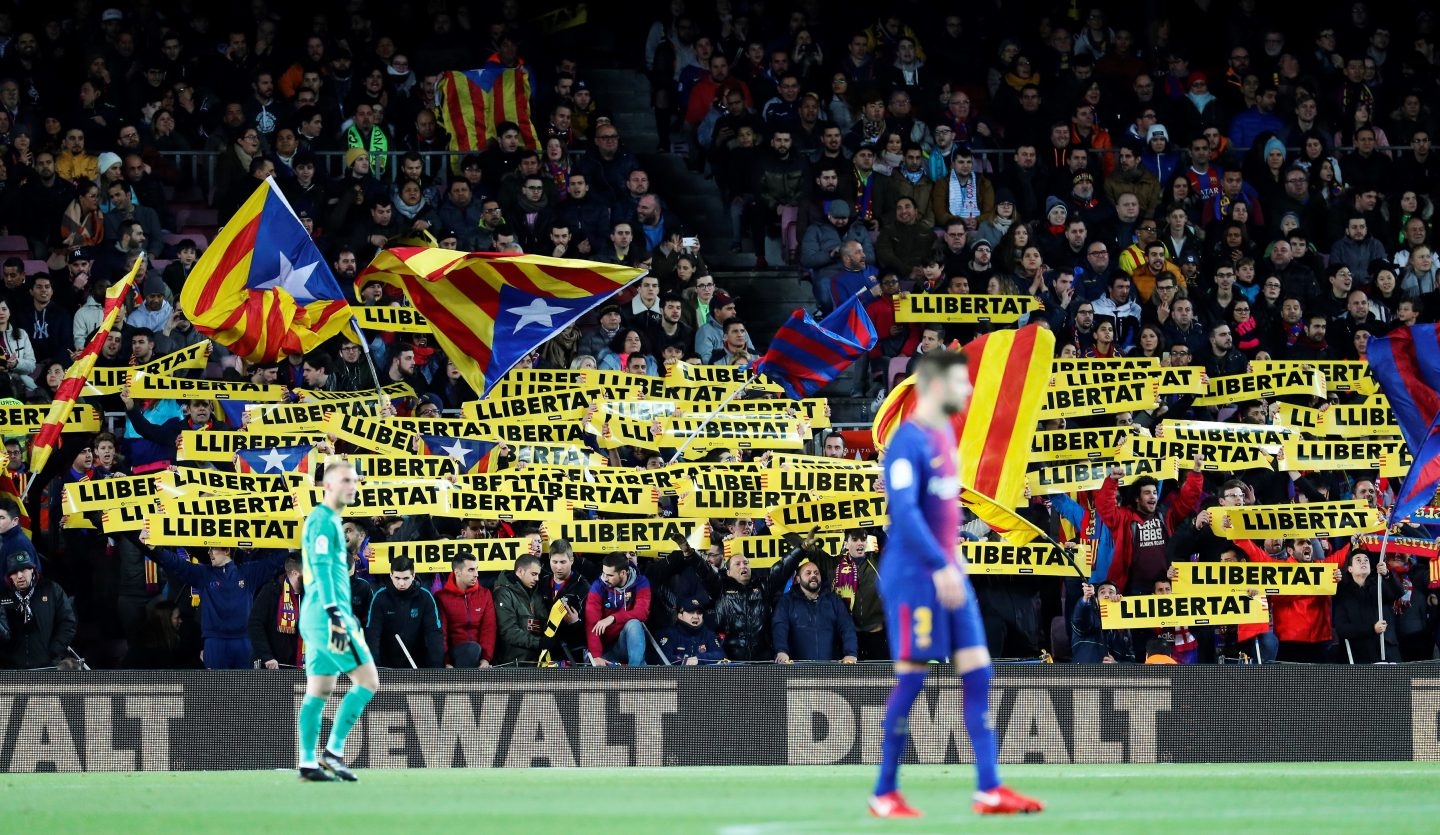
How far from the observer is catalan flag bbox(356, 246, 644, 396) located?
757 inches

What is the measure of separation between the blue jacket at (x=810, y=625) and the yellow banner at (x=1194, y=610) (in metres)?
1.92

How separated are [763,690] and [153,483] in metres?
5.08

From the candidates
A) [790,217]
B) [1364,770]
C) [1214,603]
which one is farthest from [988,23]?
[1364,770]

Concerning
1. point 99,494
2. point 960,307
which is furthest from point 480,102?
point 99,494

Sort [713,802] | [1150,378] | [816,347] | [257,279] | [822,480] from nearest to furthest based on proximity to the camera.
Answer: [713,802] < [822,480] < [257,279] < [816,347] < [1150,378]

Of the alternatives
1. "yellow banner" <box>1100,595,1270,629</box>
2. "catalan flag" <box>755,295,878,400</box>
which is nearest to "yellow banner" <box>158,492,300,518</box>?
"catalan flag" <box>755,295,878,400</box>

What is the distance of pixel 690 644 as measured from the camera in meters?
17.0

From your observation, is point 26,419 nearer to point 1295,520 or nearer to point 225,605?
point 225,605

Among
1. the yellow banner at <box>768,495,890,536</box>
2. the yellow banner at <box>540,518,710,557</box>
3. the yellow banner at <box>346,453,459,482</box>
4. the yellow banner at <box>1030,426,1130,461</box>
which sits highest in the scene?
the yellow banner at <box>1030,426,1130,461</box>

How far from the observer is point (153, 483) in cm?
1762

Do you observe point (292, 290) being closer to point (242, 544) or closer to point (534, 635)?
point (242, 544)

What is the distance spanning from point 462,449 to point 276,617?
8.55 feet

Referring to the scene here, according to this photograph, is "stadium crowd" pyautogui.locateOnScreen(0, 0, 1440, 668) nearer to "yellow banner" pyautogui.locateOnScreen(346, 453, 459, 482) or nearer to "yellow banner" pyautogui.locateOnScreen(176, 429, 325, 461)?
"yellow banner" pyautogui.locateOnScreen(346, 453, 459, 482)

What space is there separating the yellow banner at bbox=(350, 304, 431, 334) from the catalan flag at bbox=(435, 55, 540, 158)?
3.96 m
